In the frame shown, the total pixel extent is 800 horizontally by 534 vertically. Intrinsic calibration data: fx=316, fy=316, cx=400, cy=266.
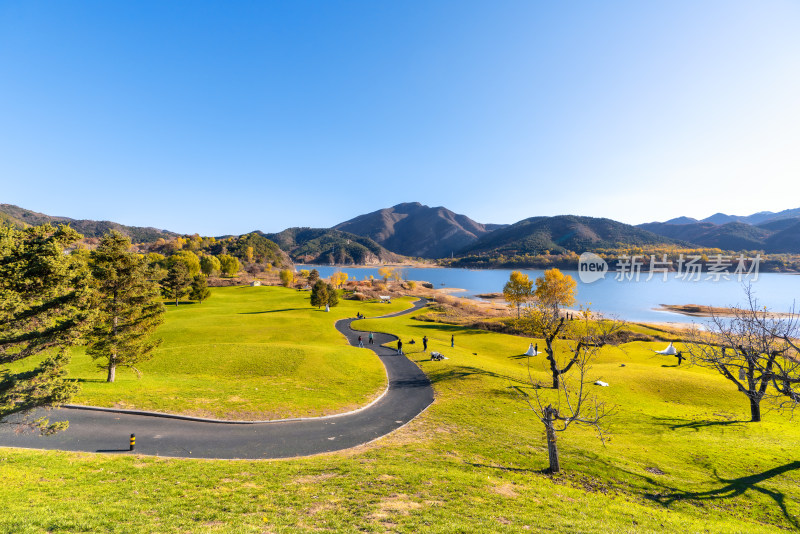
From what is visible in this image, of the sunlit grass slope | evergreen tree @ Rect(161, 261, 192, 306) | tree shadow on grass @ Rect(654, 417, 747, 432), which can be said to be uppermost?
evergreen tree @ Rect(161, 261, 192, 306)

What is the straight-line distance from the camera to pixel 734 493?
14297 mm

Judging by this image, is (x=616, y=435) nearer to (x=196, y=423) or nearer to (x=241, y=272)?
(x=196, y=423)

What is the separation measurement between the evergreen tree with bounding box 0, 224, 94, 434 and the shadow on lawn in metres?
27.4

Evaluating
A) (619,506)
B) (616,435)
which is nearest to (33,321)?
(619,506)

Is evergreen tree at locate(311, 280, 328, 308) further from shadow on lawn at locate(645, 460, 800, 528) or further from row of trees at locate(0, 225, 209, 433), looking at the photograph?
shadow on lawn at locate(645, 460, 800, 528)

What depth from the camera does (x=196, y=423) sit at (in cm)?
1919

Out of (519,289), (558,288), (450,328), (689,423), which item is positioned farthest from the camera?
(519,289)

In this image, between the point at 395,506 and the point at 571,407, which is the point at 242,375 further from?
the point at 571,407

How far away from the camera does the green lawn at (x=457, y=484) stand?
33.1 feet

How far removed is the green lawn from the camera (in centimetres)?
1009

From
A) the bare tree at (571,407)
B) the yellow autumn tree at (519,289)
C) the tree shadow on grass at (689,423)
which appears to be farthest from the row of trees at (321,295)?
the tree shadow on grass at (689,423)

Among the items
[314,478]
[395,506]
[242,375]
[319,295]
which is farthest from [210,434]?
[319,295]

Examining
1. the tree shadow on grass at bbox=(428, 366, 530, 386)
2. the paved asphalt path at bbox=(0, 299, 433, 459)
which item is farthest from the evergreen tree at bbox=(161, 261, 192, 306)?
the tree shadow on grass at bbox=(428, 366, 530, 386)

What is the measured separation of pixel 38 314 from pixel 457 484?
2147 cm
